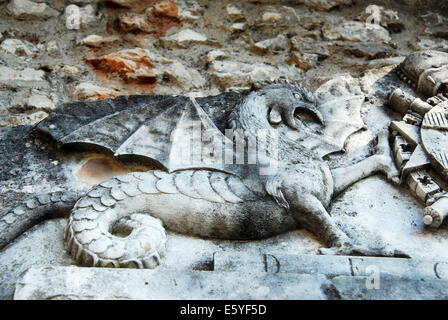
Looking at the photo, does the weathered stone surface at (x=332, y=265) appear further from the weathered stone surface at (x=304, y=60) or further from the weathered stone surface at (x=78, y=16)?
the weathered stone surface at (x=78, y=16)

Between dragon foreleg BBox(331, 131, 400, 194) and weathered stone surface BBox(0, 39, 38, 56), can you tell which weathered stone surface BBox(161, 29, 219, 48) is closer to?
weathered stone surface BBox(0, 39, 38, 56)

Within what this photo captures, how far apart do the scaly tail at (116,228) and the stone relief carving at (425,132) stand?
934mm

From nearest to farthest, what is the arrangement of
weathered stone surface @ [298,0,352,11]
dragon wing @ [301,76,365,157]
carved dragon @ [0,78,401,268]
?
carved dragon @ [0,78,401,268] → dragon wing @ [301,76,365,157] → weathered stone surface @ [298,0,352,11]

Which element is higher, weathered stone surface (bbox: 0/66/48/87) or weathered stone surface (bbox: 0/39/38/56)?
weathered stone surface (bbox: 0/39/38/56)

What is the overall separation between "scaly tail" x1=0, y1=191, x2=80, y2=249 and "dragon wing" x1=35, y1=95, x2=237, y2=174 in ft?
0.80

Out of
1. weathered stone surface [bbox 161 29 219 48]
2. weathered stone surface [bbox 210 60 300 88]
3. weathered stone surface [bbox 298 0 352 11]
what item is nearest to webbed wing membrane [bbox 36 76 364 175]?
weathered stone surface [bbox 210 60 300 88]

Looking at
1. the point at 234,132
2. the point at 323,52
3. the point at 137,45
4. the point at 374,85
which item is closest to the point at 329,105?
the point at 374,85

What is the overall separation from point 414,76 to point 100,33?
5.31 ft

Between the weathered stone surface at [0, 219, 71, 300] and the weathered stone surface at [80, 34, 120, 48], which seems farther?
the weathered stone surface at [80, 34, 120, 48]

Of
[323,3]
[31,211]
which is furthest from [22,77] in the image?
[323,3]

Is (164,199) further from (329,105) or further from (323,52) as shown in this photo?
(323,52)

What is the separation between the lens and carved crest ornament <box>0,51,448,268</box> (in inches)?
74.3

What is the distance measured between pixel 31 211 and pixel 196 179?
22.0 inches

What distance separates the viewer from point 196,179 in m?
2.02
